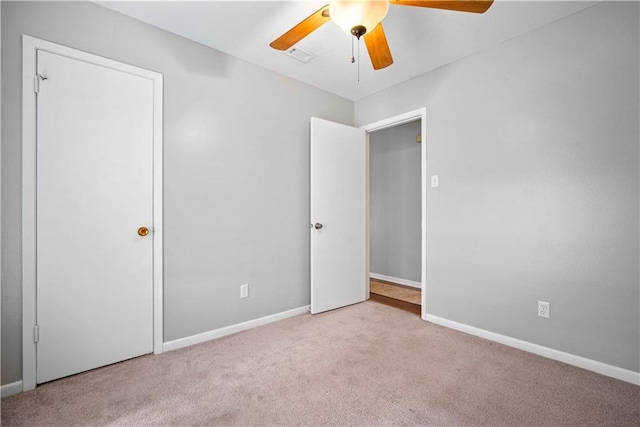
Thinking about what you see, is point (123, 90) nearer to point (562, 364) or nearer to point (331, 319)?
point (331, 319)

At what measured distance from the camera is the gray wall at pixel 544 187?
192cm

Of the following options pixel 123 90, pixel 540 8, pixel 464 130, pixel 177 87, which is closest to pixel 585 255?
pixel 464 130

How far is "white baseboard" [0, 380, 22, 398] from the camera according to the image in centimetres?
170

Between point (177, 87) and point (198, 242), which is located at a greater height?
point (177, 87)

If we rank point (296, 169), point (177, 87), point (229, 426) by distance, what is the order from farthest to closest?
Result: point (296, 169), point (177, 87), point (229, 426)

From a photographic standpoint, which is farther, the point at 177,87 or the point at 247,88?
the point at 247,88

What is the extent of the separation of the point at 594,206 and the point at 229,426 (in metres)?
2.62

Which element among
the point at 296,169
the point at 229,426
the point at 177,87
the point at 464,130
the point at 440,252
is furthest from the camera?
the point at 296,169

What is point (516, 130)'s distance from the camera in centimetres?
236

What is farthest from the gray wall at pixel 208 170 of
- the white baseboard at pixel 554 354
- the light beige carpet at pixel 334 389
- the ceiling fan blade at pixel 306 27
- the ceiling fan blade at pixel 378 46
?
the white baseboard at pixel 554 354

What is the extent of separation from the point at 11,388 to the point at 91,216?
3.50 ft

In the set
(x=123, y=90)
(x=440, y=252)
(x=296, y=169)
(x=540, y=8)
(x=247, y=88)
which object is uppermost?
(x=540, y=8)

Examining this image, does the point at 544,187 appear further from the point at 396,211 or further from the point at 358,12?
the point at 396,211

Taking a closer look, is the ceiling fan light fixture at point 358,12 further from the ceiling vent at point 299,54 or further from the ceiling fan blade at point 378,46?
the ceiling vent at point 299,54
